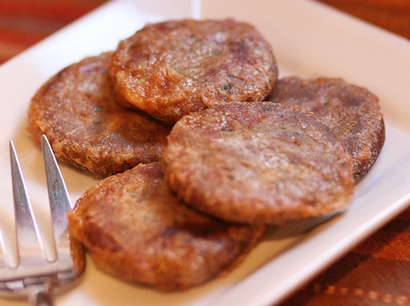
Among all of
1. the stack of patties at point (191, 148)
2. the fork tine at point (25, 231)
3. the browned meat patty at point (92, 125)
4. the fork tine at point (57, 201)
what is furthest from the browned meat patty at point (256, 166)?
the fork tine at point (25, 231)

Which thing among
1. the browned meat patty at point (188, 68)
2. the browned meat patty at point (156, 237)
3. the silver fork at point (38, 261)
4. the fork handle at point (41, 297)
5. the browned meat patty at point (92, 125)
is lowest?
the fork handle at point (41, 297)

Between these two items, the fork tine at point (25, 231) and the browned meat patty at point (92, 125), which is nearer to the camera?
the fork tine at point (25, 231)

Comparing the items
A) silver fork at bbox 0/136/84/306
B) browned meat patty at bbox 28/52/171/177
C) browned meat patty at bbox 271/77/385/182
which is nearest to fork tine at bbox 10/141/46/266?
silver fork at bbox 0/136/84/306

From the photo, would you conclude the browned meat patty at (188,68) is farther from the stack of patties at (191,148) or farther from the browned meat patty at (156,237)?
the browned meat patty at (156,237)

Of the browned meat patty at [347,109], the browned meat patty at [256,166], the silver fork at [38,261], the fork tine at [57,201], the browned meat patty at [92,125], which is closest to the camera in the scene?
the browned meat patty at [256,166]

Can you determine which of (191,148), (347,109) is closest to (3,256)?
(191,148)

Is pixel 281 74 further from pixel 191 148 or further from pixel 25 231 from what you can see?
pixel 25 231

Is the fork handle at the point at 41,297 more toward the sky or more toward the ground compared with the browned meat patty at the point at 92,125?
more toward the ground
